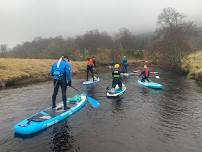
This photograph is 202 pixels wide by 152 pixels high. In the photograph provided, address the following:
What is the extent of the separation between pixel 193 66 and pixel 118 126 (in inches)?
A: 1284

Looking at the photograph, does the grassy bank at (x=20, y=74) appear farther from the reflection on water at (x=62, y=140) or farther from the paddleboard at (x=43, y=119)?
the reflection on water at (x=62, y=140)

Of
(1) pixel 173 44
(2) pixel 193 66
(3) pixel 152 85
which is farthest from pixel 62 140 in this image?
(1) pixel 173 44

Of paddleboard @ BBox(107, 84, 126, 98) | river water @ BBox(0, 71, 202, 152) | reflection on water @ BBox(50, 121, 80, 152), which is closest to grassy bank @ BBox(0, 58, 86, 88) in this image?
river water @ BBox(0, 71, 202, 152)

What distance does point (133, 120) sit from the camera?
56.1 ft

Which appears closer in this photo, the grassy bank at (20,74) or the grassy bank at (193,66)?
the grassy bank at (20,74)

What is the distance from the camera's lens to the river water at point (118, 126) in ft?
42.4

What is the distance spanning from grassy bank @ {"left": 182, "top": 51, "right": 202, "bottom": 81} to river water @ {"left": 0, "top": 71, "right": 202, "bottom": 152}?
47.3 feet

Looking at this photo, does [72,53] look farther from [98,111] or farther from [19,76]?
[98,111]

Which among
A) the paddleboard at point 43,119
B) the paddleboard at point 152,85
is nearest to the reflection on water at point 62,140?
the paddleboard at point 43,119

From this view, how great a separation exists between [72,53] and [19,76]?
62.9 metres

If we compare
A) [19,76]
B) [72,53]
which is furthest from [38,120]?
[72,53]

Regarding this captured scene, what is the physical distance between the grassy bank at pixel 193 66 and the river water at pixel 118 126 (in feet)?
47.3

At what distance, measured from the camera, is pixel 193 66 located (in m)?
45.2

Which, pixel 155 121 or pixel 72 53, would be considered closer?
pixel 155 121
